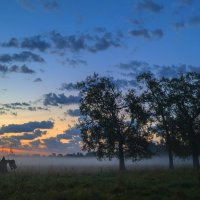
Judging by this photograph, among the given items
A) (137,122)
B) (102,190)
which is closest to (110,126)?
(137,122)

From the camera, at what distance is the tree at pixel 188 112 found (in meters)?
58.7

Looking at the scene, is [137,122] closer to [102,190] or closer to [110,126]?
[110,126]

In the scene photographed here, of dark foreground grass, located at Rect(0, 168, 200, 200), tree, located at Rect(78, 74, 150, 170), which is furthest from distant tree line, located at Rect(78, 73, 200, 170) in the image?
dark foreground grass, located at Rect(0, 168, 200, 200)

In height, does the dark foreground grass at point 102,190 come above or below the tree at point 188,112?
below

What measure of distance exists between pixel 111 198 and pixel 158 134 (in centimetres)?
4138

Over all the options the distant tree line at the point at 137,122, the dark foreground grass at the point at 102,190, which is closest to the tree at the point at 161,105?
the distant tree line at the point at 137,122

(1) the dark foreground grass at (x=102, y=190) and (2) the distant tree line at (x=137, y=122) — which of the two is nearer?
(1) the dark foreground grass at (x=102, y=190)

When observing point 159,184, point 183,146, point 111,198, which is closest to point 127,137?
point 183,146

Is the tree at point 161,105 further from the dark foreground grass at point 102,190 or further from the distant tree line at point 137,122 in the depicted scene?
the dark foreground grass at point 102,190

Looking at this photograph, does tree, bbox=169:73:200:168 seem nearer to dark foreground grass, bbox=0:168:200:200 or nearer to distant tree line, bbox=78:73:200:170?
distant tree line, bbox=78:73:200:170

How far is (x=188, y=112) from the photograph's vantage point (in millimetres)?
59281

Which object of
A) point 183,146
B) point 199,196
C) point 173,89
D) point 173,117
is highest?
point 173,89

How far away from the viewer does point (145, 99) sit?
61.5 metres

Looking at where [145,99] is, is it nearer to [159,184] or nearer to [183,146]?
[183,146]
